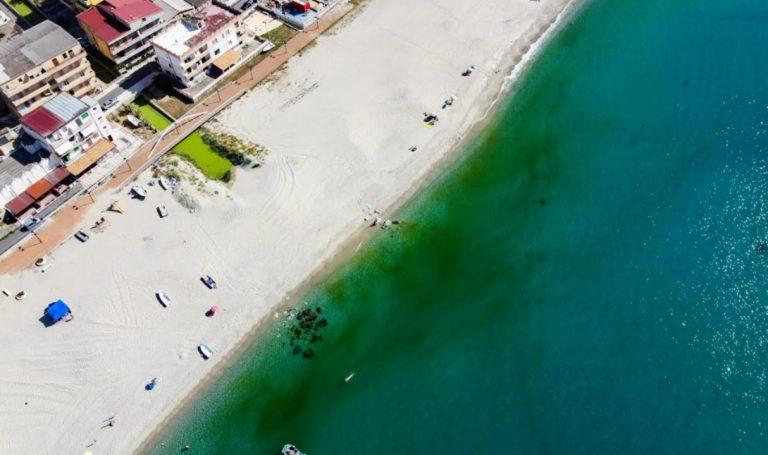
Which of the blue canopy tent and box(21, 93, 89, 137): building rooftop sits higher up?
box(21, 93, 89, 137): building rooftop

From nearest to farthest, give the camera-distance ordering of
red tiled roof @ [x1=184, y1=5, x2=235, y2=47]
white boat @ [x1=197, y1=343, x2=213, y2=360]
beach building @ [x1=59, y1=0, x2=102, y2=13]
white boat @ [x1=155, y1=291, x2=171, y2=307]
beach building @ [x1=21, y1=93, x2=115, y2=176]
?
1. white boat @ [x1=197, y1=343, x2=213, y2=360]
2. white boat @ [x1=155, y1=291, x2=171, y2=307]
3. beach building @ [x1=21, y1=93, x2=115, y2=176]
4. red tiled roof @ [x1=184, y1=5, x2=235, y2=47]
5. beach building @ [x1=59, y1=0, x2=102, y2=13]

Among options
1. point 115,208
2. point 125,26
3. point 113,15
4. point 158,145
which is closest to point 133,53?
point 125,26

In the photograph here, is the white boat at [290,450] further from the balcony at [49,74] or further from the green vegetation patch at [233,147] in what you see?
the balcony at [49,74]

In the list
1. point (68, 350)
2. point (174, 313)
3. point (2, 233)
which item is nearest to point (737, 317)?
point (174, 313)

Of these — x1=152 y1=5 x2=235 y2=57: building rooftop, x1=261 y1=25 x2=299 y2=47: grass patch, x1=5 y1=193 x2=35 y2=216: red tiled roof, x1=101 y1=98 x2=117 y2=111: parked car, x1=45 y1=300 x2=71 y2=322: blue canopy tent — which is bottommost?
x1=45 y1=300 x2=71 y2=322: blue canopy tent

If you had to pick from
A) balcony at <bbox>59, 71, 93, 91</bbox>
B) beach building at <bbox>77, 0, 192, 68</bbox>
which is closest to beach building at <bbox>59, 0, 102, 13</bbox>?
beach building at <bbox>77, 0, 192, 68</bbox>

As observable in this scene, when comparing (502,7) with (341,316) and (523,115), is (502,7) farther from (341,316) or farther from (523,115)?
(341,316)

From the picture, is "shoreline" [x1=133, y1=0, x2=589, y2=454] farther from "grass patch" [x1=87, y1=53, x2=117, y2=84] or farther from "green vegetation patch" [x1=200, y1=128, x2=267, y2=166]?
"grass patch" [x1=87, y1=53, x2=117, y2=84]
